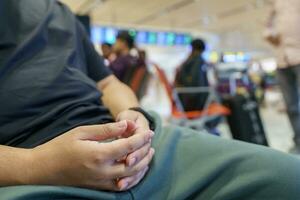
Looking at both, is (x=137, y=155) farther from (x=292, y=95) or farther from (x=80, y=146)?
(x=292, y=95)

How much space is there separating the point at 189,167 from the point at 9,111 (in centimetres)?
34

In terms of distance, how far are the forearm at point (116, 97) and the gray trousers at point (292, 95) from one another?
157cm

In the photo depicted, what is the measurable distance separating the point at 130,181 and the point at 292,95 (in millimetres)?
1969

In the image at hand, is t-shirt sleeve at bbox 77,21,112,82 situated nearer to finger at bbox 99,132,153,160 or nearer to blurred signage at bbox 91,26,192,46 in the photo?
finger at bbox 99,132,153,160

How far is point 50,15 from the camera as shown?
0.84 meters

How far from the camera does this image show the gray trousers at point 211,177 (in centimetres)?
56

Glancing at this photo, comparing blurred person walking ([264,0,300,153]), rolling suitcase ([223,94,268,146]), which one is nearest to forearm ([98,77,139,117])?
blurred person walking ([264,0,300,153])

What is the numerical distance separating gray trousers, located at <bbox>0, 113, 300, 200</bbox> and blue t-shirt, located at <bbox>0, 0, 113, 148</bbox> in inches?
6.2

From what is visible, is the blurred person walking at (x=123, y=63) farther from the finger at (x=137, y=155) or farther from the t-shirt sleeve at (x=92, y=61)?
the finger at (x=137, y=155)

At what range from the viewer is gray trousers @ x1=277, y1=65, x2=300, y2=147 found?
2.27 metres

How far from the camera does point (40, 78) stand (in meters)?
0.72

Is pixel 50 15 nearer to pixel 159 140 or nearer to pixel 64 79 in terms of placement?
pixel 64 79

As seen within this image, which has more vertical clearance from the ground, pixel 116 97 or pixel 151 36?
pixel 116 97

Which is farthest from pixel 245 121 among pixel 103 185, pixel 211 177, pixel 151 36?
pixel 151 36
